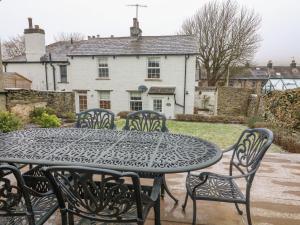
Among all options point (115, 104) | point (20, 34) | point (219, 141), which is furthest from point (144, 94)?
point (20, 34)

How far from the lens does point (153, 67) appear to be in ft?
45.8

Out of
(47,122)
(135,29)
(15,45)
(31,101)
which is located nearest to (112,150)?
(47,122)

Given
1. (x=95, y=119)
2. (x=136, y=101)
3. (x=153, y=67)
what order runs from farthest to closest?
(x=136, y=101) < (x=153, y=67) < (x=95, y=119)

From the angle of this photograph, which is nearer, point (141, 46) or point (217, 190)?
point (217, 190)

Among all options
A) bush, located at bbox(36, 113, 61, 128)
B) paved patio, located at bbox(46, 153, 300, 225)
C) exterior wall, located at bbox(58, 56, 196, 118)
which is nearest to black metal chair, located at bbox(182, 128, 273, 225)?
paved patio, located at bbox(46, 153, 300, 225)

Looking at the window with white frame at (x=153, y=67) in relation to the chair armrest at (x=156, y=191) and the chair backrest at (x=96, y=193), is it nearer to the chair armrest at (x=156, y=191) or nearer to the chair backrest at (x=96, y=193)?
the chair armrest at (x=156, y=191)

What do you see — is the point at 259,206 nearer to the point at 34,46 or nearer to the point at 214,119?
the point at 214,119

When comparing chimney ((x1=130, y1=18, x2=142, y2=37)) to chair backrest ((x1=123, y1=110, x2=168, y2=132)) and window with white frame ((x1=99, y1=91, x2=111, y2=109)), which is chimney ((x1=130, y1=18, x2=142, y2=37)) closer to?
window with white frame ((x1=99, y1=91, x2=111, y2=109))

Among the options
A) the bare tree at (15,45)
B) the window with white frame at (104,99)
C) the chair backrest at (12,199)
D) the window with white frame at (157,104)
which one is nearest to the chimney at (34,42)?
the window with white frame at (104,99)

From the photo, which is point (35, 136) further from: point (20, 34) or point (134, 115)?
point (20, 34)

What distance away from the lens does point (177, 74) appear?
13.6m

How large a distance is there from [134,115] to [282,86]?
1365 cm

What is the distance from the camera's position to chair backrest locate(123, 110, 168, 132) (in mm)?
3438

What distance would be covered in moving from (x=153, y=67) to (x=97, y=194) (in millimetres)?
12968
